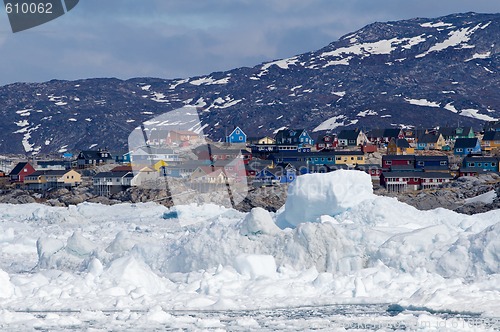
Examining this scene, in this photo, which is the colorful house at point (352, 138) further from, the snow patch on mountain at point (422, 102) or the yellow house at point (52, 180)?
the snow patch on mountain at point (422, 102)

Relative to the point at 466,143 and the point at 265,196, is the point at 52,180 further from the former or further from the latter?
the point at 466,143

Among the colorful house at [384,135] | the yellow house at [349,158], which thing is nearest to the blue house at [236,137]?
the colorful house at [384,135]

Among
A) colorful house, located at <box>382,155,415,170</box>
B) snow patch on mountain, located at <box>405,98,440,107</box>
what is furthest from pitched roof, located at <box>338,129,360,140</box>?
snow patch on mountain, located at <box>405,98,440,107</box>

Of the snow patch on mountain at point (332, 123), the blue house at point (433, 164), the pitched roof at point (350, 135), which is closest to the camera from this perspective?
the blue house at point (433, 164)

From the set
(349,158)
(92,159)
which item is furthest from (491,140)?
(92,159)

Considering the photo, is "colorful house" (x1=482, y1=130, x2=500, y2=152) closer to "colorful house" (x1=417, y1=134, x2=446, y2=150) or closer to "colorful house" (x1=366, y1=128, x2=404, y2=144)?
"colorful house" (x1=417, y1=134, x2=446, y2=150)

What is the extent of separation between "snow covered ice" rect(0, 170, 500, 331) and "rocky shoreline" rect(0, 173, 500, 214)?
59.2ft

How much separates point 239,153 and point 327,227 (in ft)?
133

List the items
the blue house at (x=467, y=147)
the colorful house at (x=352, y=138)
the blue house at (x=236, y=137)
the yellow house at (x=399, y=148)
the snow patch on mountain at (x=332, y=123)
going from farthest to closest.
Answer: the snow patch on mountain at (x=332, y=123)
the blue house at (x=236, y=137)
the colorful house at (x=352, y=138)
the yellow house at (x=399, y=148)
the blue house at (x=467, y=147)

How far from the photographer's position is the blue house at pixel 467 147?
2323 inches

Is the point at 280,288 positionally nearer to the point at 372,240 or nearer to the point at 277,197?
the point at 372,240

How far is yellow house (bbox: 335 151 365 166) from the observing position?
184 feet

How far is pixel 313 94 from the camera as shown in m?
127

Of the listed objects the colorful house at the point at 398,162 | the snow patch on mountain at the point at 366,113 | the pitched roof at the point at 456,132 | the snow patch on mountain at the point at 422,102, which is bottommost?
the colorful house at the point at 398,162
